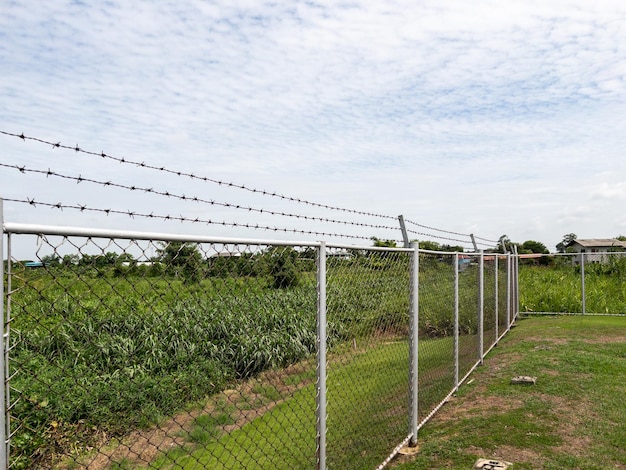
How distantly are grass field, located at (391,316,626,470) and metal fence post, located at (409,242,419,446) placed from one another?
245 millimetres

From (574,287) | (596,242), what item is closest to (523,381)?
(574,287)

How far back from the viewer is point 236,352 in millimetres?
5703

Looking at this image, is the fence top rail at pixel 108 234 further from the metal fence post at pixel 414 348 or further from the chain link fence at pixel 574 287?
the chain link fence at pixel 574 287

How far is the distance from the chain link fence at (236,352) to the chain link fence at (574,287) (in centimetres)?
1022

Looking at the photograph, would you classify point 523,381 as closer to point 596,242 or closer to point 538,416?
point 538,416

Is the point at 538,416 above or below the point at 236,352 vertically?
below

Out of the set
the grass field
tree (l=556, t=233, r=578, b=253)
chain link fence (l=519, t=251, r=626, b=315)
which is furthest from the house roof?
the grass field

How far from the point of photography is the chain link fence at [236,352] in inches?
99.7

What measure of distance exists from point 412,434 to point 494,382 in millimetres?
2735

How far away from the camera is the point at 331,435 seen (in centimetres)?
457

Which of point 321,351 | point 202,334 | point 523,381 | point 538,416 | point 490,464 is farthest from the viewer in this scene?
point 523,381

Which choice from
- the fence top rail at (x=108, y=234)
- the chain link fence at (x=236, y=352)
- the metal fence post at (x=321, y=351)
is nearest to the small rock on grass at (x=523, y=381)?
the chain link fence at (x=236, y=352)

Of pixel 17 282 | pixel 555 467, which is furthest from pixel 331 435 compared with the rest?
pixel 17 282

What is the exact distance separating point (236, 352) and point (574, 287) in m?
14.4
